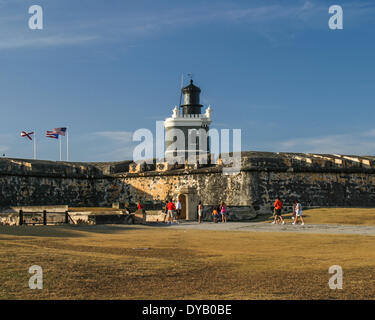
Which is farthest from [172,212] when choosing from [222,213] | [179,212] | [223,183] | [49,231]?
[49,231]

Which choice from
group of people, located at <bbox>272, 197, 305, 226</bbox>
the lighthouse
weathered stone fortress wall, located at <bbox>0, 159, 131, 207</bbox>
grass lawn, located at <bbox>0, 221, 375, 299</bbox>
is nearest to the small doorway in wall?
group of people, located at <bbox>272, 197, 305, 226</bbox>

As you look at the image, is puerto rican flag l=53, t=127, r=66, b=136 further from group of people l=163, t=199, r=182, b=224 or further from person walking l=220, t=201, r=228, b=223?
person walking l=220, t=201, r=228, b=223

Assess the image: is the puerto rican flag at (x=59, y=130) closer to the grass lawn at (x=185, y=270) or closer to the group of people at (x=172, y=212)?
the group of people at (x=172, y=212)

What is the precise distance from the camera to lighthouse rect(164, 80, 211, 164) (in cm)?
4162

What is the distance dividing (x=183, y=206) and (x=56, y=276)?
17.4 metres

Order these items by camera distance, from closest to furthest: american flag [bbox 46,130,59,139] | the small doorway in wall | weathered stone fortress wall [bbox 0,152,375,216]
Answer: the small doorway in wall
weathered stone fortress wall [bbox 0,152,375,216]
american flag [bbox 46,130,59,139]

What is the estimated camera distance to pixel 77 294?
6289 millimetres

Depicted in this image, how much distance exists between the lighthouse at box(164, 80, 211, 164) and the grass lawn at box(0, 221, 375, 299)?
29.7 meters

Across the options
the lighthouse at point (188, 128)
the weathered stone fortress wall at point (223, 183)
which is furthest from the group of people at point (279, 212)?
the lighthouse at point (188, 128)

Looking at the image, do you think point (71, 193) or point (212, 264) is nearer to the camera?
point (212, 264)
